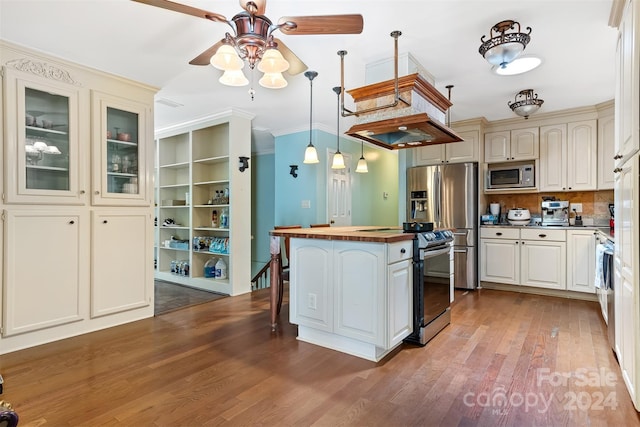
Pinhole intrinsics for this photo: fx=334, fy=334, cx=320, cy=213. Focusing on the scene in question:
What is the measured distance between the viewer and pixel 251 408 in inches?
70.7

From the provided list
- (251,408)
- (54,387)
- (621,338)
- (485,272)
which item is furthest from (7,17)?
(485,272)

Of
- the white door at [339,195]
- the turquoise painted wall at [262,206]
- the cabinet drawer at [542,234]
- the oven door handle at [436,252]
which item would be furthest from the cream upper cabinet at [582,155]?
the turquoise painted wall at [262,206]

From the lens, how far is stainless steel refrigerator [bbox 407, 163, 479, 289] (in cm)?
458

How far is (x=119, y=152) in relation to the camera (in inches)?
130

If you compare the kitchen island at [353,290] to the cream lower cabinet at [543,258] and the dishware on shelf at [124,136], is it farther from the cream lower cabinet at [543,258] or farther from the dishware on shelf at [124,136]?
the cream lower cabinet at [543,258]

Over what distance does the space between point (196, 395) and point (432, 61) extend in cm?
307

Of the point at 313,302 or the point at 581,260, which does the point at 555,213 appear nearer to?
the point at 581,260

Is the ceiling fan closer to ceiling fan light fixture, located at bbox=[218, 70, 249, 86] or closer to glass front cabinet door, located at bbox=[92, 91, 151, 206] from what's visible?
A: ceiling fan light fixture, located at bbox=[218, 70, 249, 86]

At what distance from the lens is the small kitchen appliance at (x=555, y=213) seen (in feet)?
14.6

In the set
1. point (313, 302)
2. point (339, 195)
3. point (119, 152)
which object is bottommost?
point (313, 302)

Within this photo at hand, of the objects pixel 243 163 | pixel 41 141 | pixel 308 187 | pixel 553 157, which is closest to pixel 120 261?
pixel 41 141

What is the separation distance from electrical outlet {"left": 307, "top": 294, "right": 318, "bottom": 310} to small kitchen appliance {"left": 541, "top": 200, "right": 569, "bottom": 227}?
360 cm

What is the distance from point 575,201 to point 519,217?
773 mm

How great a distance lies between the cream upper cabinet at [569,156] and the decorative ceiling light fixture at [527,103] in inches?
38.2
